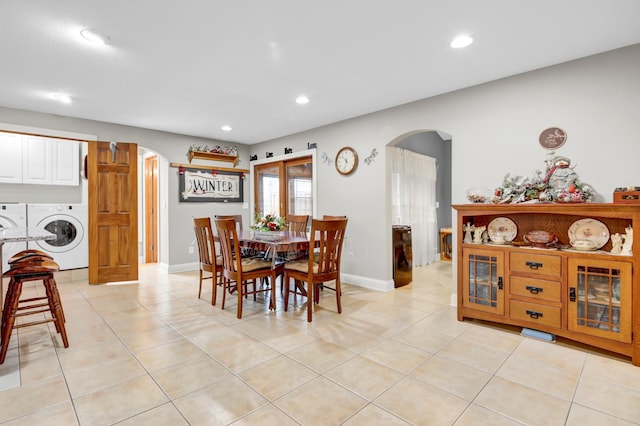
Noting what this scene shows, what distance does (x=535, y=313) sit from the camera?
2.70 metres

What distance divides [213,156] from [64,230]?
2.55 meters

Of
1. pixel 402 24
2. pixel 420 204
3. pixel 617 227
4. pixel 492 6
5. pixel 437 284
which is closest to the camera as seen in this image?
pixel 492 6

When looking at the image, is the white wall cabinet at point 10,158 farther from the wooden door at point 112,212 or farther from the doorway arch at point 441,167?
the doorway arch at point 441,167

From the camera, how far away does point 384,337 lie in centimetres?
272

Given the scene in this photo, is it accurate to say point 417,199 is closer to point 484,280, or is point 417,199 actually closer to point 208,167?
point 484,280

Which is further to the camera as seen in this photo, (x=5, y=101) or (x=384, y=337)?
(x=5, y=101)

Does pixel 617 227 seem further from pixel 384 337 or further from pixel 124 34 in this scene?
pixel 124 34

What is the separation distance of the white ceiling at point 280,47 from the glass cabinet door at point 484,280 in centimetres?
179

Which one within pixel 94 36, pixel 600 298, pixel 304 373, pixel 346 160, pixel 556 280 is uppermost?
pixel 94 36

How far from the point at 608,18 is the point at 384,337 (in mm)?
2883

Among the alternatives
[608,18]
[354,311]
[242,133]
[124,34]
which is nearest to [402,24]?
[608,18]

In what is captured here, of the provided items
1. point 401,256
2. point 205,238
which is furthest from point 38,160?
point 401,256

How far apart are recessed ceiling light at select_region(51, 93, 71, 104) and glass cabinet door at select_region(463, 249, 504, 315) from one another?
4.74 m

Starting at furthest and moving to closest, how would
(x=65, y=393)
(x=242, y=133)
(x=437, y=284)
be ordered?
(x=242, y=133) → (x=437, y=284) → (x=65, y=393)
